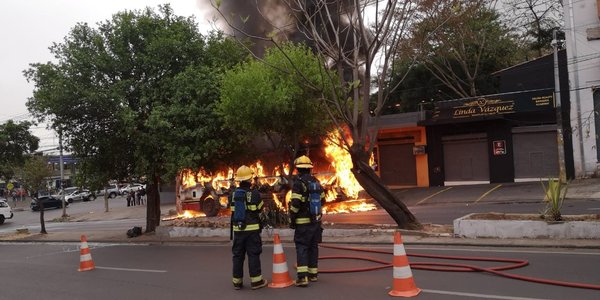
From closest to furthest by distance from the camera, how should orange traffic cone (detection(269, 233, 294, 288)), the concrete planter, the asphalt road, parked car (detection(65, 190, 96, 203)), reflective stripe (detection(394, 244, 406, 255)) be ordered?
reflective stripe (detection(394, 244, 406, 255)), the asphalt road, orange traffic cone (detection(269, 233, 294, 288)), the concrete planter, parked car (detection(65, 190, 96, 203))

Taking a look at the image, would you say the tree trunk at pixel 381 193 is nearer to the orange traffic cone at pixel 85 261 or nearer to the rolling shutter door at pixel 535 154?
the orange traffic cone at pixel 85 261

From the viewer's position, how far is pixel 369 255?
9797 mm

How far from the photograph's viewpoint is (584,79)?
2220 cm

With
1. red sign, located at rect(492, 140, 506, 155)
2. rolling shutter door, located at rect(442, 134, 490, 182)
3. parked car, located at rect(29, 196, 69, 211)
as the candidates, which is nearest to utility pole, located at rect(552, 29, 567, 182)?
red sign, located at rect(492, 140, 506, 155)

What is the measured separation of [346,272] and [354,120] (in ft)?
18.3

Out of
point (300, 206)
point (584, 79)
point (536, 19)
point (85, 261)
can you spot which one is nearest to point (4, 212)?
point (85, 261)

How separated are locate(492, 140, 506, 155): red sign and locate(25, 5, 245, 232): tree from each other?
48.5 feet

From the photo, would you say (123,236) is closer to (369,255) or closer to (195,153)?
(195,153)

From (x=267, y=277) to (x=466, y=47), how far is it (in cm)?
2710

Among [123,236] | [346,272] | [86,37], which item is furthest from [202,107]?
[346,272]

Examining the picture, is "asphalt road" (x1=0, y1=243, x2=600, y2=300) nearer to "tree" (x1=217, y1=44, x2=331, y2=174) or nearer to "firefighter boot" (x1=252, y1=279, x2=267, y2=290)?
"firefighter boot" (x1=252, y1=279, x2=267, y2=290)

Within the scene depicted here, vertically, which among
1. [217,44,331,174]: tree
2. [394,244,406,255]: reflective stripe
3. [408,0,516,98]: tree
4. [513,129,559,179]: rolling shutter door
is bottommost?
[394,244,406,255]: reflective stripe

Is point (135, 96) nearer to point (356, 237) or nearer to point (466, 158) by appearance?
point (356, 237)

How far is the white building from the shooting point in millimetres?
21891
